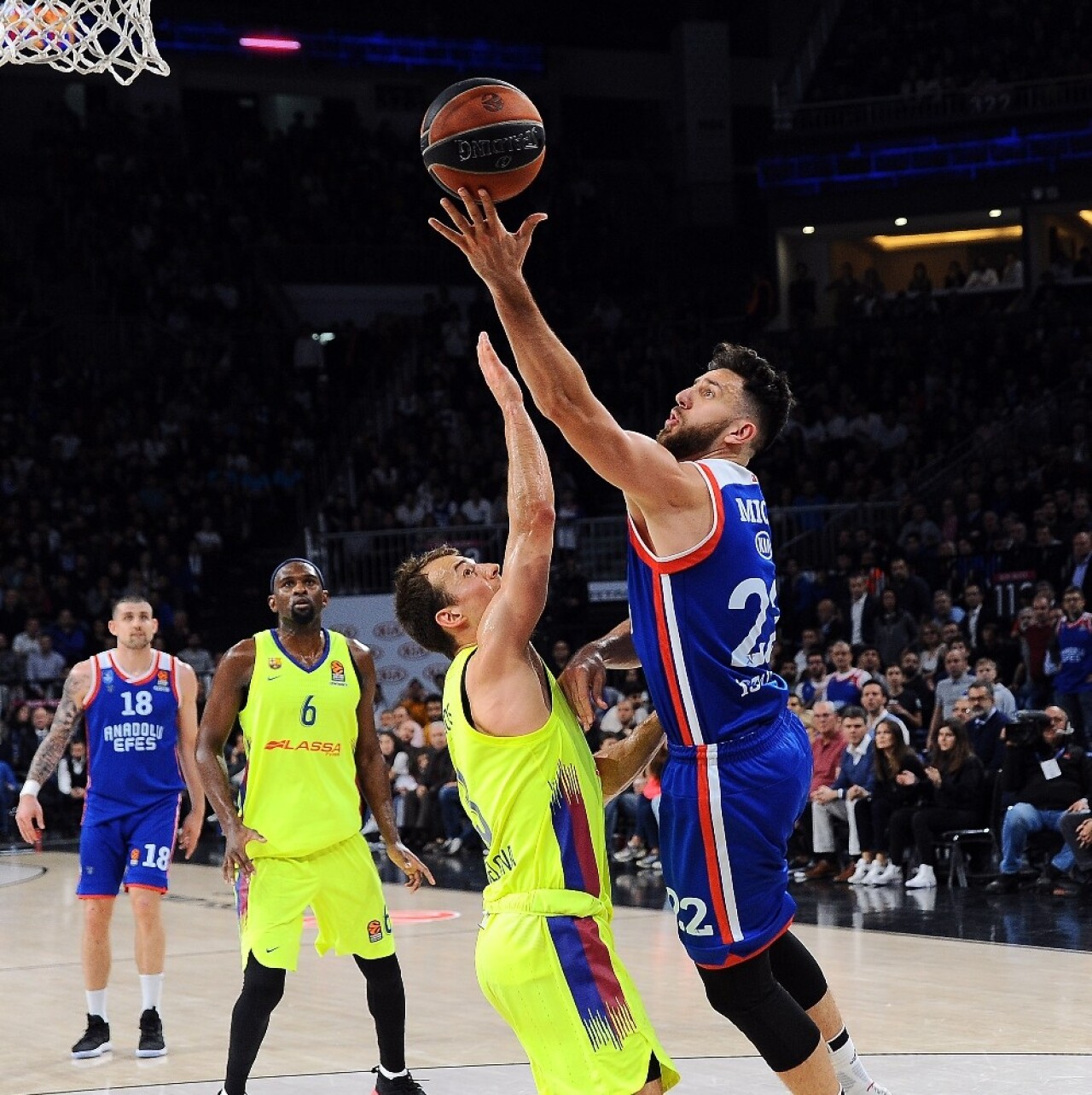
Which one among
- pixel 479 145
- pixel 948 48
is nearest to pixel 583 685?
pixel 479 145

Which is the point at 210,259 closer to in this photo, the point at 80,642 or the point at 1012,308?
the point at 80,642

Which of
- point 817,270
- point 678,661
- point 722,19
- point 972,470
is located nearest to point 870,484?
point 972,470

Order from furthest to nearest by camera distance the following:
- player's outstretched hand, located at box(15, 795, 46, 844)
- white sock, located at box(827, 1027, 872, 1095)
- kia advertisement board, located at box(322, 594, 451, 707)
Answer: kia advertisement board, located at box(322, 594, 451, 707) → player's outstretched hand, located at box(15, 795, 46, 844) → white sock, located at box(827, 1027, 872, 1095)

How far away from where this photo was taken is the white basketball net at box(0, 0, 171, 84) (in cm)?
743

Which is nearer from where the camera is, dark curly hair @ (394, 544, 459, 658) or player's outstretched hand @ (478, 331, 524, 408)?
player's outstretched hand @ (478, 331, 524, 408)

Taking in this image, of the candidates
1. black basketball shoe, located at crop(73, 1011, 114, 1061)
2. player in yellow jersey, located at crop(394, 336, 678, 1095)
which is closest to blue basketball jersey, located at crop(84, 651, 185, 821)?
black basketball shoe, located at crop(73, 1011, 114, 1061)

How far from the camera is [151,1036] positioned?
6.93 m

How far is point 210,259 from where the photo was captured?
25.6 m

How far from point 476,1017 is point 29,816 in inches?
82.7

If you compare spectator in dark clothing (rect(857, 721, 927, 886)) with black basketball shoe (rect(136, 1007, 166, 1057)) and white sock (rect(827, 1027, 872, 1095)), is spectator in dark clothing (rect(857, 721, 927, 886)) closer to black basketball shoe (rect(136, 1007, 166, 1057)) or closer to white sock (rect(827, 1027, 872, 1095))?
black basketball shoe (rect(136, 1007, 166, 1057))

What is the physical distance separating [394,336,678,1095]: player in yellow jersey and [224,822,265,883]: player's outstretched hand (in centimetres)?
198

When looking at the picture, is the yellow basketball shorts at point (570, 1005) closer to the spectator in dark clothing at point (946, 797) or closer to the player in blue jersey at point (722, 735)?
the player in blue jersey at point (722, 735)

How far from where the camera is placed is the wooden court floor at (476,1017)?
246 inches

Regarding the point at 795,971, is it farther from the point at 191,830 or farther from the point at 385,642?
the point at 385,642
